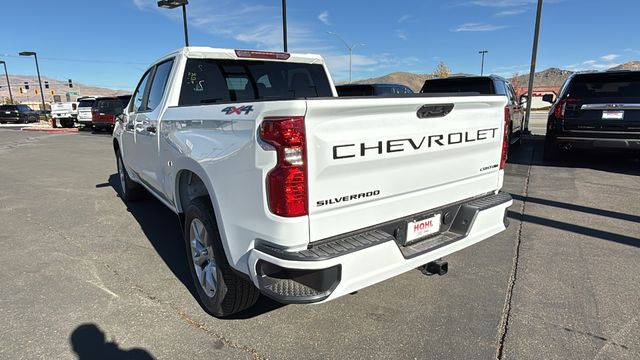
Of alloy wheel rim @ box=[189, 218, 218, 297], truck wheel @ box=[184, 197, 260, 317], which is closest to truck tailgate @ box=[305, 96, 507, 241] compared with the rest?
truck wheel @ box=[184, 197, 260, 317]

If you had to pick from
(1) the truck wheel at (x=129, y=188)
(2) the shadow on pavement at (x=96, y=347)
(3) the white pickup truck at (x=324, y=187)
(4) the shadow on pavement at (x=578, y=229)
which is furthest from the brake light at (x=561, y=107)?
(2) the shadow on pavement at (x=96, y=347)

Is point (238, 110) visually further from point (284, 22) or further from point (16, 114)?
point (16, 114)

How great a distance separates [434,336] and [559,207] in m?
3.84

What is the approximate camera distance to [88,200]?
6543 millimetres

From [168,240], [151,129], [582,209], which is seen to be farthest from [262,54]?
[582,209]

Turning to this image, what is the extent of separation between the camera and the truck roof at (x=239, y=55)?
3.92 m

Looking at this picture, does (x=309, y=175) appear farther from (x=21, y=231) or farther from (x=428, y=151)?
(x=21, y=231)

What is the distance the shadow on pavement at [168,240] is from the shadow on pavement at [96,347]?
673mm

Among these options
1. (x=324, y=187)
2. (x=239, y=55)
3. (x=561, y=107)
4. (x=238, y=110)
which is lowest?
(x=324, y=187)

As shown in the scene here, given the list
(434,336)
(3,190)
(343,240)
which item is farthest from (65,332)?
(3,190)

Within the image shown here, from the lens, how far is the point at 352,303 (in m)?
3.15

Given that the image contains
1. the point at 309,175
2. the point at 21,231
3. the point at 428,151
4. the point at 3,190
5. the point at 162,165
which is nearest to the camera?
the point at 309,175

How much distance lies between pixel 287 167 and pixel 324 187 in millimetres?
244

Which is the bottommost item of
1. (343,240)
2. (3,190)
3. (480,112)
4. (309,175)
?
(3,190)
